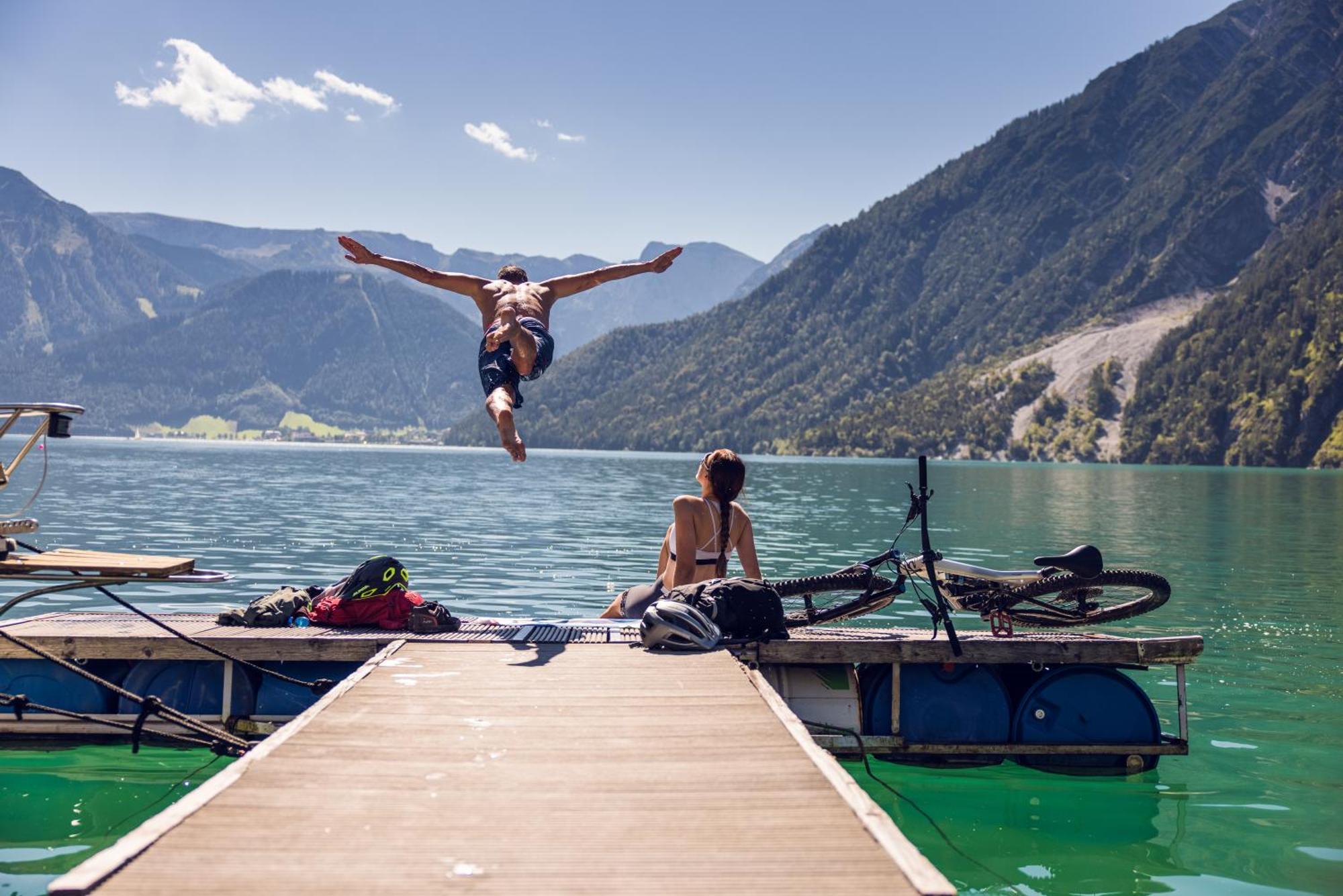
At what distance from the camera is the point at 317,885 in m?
4.69

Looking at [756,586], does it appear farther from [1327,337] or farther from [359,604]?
[1327,337]

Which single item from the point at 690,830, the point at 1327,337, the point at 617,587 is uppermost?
the point at 1327,337

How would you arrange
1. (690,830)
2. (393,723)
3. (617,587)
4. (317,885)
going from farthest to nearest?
(617,587), (393,723), (690,830), (317,885)

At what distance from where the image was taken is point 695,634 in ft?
33.6

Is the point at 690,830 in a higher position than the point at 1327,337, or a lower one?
lower

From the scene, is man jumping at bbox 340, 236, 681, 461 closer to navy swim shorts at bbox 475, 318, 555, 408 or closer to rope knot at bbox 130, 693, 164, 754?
navy swim shorts at bbox 475, 318, 555, 408

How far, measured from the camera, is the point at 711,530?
37.2 ft

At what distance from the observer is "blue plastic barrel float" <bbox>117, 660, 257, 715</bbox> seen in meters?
10.9

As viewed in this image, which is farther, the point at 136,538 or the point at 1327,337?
the point at 1327,337

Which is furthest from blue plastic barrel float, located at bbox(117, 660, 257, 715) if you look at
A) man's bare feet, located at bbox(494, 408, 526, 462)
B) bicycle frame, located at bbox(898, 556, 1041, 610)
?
bicycle frame, located at bbox(898, 556, 1041, 610)

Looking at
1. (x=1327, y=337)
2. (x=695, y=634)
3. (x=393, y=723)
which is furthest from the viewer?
(x=1327, y=337)

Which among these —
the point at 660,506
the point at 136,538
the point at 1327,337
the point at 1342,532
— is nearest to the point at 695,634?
the point at 136,538

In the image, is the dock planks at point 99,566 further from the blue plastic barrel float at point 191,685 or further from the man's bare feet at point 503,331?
the man's bare feet at point 503,331

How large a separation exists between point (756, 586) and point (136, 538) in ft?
105
